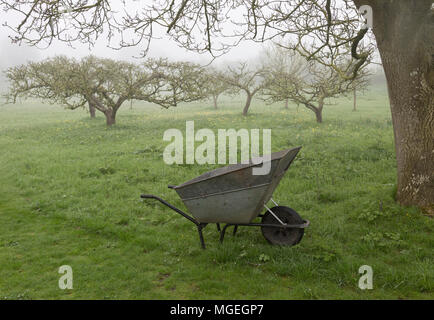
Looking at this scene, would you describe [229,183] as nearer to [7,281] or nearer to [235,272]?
[235,272]

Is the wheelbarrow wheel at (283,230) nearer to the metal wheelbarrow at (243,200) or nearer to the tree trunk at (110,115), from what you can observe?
the metal wheelbarrow at (243,200)

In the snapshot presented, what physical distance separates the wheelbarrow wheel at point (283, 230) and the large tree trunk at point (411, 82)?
2.23 m

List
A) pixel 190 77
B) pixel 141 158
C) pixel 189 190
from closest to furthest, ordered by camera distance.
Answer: pixel 189 190 → pixel 141 158 → pixel 190 77

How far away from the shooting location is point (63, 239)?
16.8 ft

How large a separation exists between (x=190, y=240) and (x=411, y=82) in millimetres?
4261

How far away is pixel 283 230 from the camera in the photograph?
4.50m

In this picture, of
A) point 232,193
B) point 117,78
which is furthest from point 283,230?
point 117,78

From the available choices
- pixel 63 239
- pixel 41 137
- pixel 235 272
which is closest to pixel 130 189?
pixel 63 239

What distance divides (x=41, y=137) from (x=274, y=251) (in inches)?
556

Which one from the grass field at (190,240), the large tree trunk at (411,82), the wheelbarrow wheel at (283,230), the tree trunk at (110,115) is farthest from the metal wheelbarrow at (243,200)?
the tree trunk at (110,115)

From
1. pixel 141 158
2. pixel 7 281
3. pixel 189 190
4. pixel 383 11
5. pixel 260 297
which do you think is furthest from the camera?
pixel 141 158

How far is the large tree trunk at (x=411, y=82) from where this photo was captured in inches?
189

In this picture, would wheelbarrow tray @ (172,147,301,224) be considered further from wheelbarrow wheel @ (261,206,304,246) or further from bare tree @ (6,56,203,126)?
bare tree @ (6,56,203,126)

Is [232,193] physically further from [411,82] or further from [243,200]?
[411,82]
